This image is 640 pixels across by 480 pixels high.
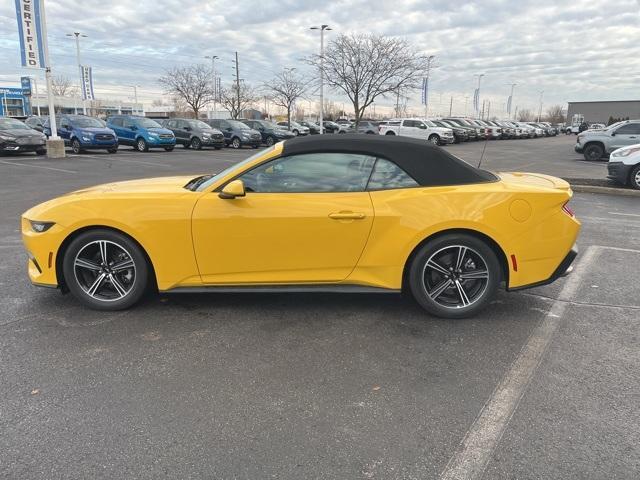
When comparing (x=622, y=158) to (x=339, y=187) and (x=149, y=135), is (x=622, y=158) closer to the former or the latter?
(x=339, y=187)

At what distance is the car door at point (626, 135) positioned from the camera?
785 inches

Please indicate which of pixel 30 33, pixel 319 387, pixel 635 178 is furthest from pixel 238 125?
pixel 319 387

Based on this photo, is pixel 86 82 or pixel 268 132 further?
pixel 86 82

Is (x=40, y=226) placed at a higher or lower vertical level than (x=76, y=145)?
lower

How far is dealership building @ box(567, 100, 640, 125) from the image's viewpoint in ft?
308

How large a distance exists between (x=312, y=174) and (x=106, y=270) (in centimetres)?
192

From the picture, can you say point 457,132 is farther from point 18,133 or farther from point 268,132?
point 18,133

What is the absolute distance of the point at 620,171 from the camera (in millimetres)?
11922

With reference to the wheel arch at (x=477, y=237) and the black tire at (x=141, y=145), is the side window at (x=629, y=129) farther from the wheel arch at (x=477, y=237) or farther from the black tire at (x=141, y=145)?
the black tire at (x=141, y=145)

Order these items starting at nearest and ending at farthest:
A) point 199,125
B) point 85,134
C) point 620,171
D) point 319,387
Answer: point 319,387 → point 620,171 → point 85,134 → point 199,125

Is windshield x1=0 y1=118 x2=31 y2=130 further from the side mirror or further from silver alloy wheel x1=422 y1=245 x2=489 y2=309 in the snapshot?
silver alloy wheel x1=422 y1=245 x2=489 y2=309

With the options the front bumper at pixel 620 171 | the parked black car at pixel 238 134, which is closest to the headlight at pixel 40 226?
the front bumper at pixel 620 171

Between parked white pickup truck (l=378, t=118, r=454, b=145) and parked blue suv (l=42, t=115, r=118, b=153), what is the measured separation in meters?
18.7

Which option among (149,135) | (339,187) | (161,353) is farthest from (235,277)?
(149,135)
